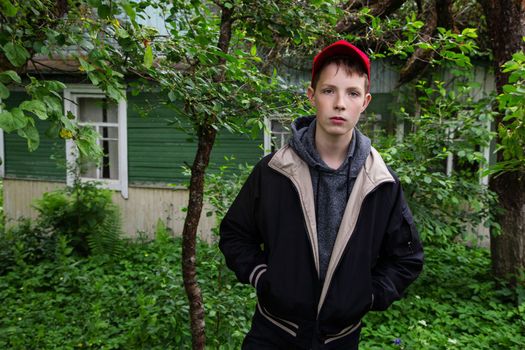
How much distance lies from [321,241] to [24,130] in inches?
50.2

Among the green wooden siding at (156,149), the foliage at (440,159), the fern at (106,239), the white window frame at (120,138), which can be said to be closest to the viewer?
the foliage at (440,159)

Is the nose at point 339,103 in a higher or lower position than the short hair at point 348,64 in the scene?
lower

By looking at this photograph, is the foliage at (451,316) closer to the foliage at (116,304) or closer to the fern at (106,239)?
the foliage at (116,304)

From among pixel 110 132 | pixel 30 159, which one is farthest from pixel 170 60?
pixel 30 159

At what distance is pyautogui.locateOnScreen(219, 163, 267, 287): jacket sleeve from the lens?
227 cm

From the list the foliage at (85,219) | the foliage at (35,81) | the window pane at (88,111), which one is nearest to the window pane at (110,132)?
the window pane at (88,111)

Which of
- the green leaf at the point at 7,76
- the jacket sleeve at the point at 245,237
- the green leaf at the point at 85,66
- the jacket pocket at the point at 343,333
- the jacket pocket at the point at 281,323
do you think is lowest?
the jacket pocket at the point at 343,333

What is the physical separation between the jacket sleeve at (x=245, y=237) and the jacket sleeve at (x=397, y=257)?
54 centimetres

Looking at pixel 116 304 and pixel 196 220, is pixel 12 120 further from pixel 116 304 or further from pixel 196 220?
pixel 116 304

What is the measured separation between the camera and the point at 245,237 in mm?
2354

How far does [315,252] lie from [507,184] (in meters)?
4.72

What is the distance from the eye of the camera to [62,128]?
205 centimetres

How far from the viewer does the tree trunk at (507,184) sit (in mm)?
5602

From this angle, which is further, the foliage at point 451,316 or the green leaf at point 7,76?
the foliage at point 451,316
